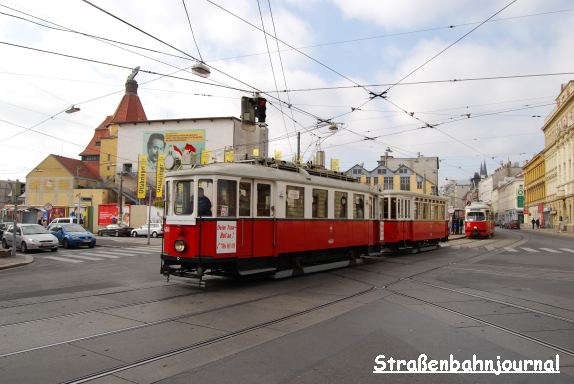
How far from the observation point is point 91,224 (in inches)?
2045

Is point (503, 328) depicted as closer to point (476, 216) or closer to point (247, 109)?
point (247, 109)

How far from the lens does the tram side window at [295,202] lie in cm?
1281

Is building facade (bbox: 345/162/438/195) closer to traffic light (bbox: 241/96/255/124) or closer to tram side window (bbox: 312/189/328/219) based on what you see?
tram side window (bbox: 312/189/328/219)

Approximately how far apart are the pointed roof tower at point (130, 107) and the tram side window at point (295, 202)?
66.8 metres

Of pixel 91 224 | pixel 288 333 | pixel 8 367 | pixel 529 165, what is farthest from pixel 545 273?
pixel 529 165

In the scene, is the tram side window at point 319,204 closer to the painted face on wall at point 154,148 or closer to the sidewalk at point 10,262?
the sidewalk at point 10,262

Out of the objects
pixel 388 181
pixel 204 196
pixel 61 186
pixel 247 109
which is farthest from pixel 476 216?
pixel 61 186

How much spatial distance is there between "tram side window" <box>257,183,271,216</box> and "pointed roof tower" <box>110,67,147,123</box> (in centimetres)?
6747

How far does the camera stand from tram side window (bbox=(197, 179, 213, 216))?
11.0m

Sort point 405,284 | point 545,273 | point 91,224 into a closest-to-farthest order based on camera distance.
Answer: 1. point 405,284
2. point 545,273
3. point 91,224

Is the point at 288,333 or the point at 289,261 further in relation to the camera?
the point at 289,261

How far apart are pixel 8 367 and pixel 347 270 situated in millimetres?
11323

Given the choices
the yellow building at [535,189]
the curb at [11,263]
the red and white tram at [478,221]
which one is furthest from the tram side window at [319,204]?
the yellow building at [535,189]

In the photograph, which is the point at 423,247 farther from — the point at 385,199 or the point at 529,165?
the point at 529,165
